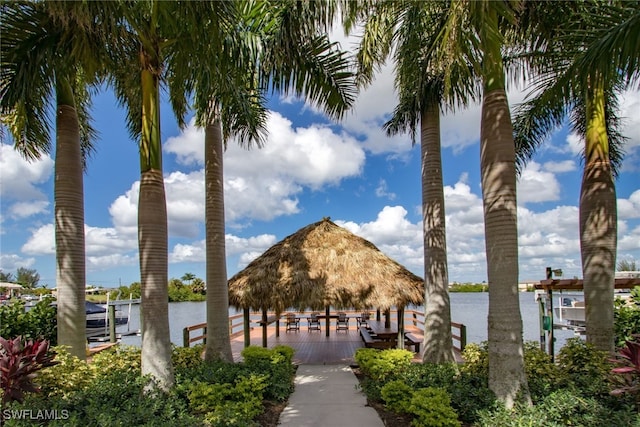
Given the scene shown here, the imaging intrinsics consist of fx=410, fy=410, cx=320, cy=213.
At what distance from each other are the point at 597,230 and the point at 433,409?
4.33 m

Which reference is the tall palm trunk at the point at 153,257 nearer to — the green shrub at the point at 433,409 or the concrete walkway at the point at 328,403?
the concrete walkway at the point at 328,403

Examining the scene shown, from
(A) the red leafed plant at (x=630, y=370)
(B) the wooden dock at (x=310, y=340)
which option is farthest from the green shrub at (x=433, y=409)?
(B) the wooden dock at (x=310, y=340)

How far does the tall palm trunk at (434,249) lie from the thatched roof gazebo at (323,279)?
212cm

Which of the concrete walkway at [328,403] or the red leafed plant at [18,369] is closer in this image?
the red leafed plant at [18,369]

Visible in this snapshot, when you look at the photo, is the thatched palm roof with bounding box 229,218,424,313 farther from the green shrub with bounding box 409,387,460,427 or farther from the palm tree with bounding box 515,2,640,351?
the green shrub with bounding box 409,387,460,427

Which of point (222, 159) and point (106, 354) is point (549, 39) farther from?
point (106, 354)

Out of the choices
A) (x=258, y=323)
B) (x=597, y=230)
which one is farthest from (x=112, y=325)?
(x=597, y=230)

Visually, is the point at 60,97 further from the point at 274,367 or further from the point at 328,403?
the point at 328,403

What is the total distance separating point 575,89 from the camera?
21.1 ft

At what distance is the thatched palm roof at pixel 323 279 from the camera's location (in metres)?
10.2

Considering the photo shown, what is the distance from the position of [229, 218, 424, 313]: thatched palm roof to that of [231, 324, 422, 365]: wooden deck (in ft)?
5.70

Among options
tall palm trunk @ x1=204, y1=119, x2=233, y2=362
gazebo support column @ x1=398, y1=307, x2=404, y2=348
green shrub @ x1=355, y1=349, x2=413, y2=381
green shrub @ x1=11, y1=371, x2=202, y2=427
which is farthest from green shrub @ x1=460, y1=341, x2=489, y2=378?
tall palm trunk @ x1=204, y1=119, x2=233, y2=362

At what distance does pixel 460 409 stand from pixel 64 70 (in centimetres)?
787

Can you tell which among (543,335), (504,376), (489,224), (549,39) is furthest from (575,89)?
(543,335)
